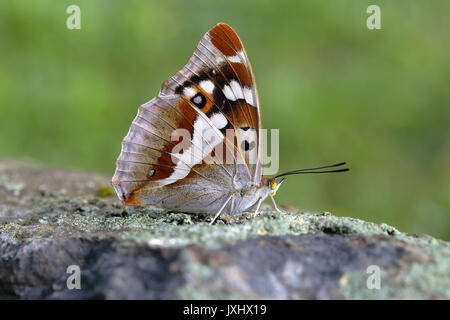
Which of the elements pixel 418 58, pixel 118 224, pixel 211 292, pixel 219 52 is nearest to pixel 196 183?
pixel 118 224

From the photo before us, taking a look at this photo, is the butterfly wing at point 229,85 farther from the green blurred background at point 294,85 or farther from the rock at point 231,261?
the green blurred background at point 294,85

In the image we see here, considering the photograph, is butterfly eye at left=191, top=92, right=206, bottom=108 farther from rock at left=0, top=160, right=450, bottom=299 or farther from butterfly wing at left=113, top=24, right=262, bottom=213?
rock at left=0, top=160, right=450, bottom=299

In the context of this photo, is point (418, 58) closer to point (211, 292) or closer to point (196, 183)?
point (196, 183)

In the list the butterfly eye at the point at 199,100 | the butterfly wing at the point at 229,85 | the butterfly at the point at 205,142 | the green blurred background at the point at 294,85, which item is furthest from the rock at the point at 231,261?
the green blurred background at the point at 294,85

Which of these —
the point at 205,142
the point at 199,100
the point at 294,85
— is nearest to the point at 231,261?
the point at 205,142

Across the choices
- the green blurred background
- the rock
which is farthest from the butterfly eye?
the green blurred background

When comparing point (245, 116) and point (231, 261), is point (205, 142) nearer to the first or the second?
point (245, 116)
